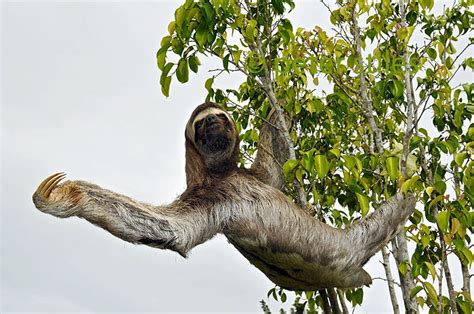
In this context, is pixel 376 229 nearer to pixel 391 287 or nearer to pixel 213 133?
pixel 391 287

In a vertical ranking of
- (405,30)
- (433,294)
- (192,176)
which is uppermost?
(405,30)

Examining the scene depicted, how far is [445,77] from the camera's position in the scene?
282 inches

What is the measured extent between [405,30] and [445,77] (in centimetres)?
75

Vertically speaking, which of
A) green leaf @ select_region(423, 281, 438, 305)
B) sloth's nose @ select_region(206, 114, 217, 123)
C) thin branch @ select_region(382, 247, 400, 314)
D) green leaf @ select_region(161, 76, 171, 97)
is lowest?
green leaf @ select_region(423, 281, 438, 305)

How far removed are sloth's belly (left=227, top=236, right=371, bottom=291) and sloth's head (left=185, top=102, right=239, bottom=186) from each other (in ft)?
2.50

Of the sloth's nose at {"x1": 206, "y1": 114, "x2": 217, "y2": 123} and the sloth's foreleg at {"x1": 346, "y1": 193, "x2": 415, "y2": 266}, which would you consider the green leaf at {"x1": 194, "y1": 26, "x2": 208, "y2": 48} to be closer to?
the sloth's nose at {"x1": 206, "y1": 114, "x2": 217, "y2": 123}

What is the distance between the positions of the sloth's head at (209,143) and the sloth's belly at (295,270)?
761mm

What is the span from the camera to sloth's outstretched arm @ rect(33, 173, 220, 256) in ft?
17.6

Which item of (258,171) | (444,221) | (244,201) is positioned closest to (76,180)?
(244,201)

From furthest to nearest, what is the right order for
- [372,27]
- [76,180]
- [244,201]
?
[372,27] → [244,201] → [76,180]

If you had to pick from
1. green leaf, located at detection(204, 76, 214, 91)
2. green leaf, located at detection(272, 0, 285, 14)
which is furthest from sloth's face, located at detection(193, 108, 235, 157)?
green leaf, located at detection(272, 0, 285, 14)

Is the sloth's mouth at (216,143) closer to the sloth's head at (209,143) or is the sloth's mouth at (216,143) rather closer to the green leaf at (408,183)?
the sloth's head at (209,143)

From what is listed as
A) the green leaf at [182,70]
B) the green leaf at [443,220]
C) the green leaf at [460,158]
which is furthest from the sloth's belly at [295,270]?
the green leaf at [182,70]

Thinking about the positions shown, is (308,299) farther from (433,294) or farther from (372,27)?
(372,27)
